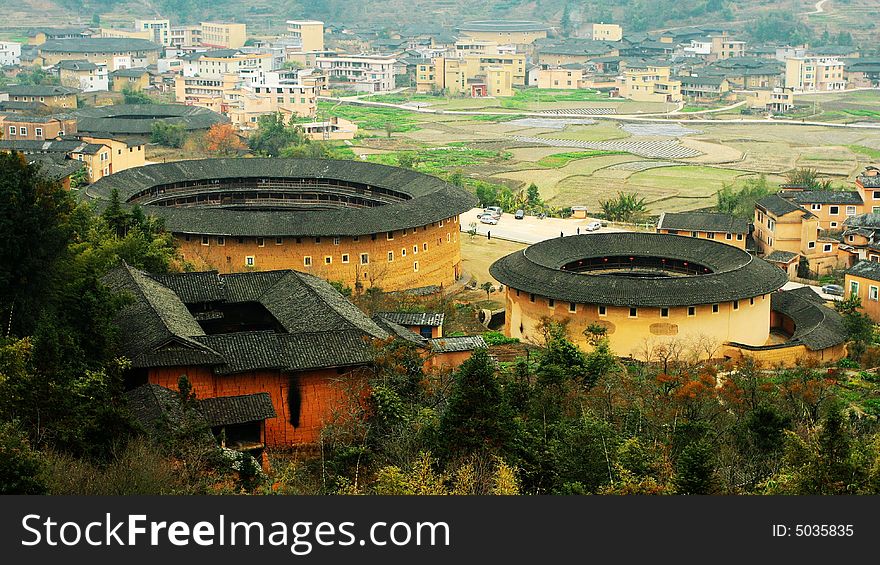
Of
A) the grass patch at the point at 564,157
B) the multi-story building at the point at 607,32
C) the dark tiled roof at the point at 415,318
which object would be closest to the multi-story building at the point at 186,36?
the multi-story building at the point at 607,32

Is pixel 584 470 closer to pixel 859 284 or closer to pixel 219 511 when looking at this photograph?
pixel 219 511

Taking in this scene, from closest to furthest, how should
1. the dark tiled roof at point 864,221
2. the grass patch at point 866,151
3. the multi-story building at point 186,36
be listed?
the dark tiled roof at point 864,221 < the grass patch at point 866,151 < the multi-story building at point 186,36

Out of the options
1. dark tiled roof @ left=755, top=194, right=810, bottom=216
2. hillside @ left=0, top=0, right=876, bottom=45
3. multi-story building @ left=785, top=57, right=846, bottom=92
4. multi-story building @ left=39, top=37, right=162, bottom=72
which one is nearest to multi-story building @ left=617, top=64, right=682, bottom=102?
multi-story building @ left=785, top=57, right=846, bottom=92

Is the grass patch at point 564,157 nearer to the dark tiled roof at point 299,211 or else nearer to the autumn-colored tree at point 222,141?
the autumn-colored tree at point 222,141

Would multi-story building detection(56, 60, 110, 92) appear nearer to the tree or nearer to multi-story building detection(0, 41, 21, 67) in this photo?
multi-story building detection(0, 41, 21, 67)

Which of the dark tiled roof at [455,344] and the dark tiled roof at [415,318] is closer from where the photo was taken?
the dark tiled roof at [455,344]

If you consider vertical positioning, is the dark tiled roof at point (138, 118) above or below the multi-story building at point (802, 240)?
above

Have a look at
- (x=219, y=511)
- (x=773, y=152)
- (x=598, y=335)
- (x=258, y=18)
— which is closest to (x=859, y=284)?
(x=598, y=335)
